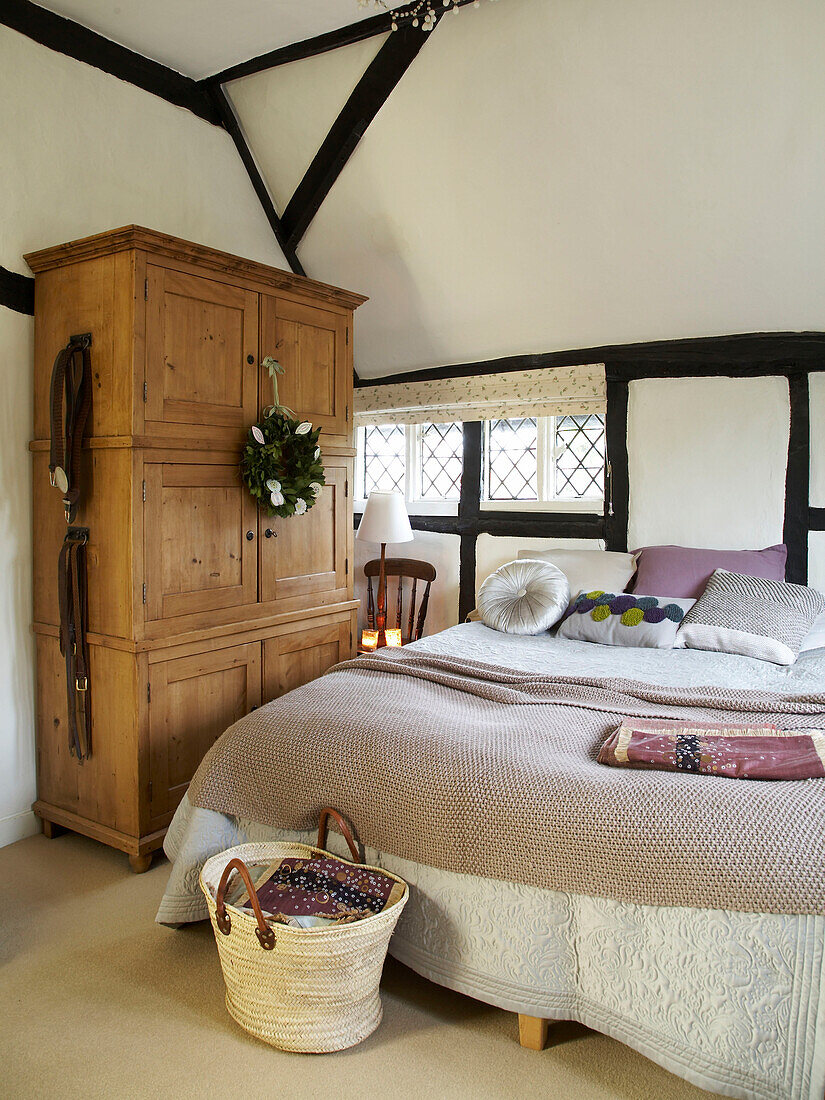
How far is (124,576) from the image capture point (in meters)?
2.67

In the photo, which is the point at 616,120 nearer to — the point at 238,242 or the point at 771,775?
the point at 238,242

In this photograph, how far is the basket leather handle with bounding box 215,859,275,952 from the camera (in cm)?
172

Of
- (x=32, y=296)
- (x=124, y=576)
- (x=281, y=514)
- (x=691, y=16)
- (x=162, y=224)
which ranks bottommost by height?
(x=124, y=576)

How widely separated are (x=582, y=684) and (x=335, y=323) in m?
1.97

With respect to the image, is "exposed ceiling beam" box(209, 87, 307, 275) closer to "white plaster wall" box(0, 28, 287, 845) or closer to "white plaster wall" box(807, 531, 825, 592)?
"white plaster wall" box(0, 28, 287, 845)

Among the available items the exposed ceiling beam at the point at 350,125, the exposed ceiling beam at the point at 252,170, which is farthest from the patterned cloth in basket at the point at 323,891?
the exposed ceiling beam at the point at 252,170

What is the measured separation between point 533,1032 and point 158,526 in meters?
1.91

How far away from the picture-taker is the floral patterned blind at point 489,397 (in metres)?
4.11

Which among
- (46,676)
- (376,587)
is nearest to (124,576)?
(46,676)

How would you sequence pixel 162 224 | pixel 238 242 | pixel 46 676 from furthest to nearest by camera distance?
pixel 238 242, pixel 162 224, pixel 46 676

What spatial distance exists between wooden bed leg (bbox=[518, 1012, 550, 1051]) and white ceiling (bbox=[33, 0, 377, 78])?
3.46 m

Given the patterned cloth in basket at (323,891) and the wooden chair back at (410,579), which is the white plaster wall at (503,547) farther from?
the patterned cloth in basket at (323,891)

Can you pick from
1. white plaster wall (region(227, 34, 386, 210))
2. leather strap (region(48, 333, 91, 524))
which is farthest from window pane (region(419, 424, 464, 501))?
leather strap (region(48, 333, 91, 524))

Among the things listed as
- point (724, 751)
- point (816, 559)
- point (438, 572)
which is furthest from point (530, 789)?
point (438, 572)
